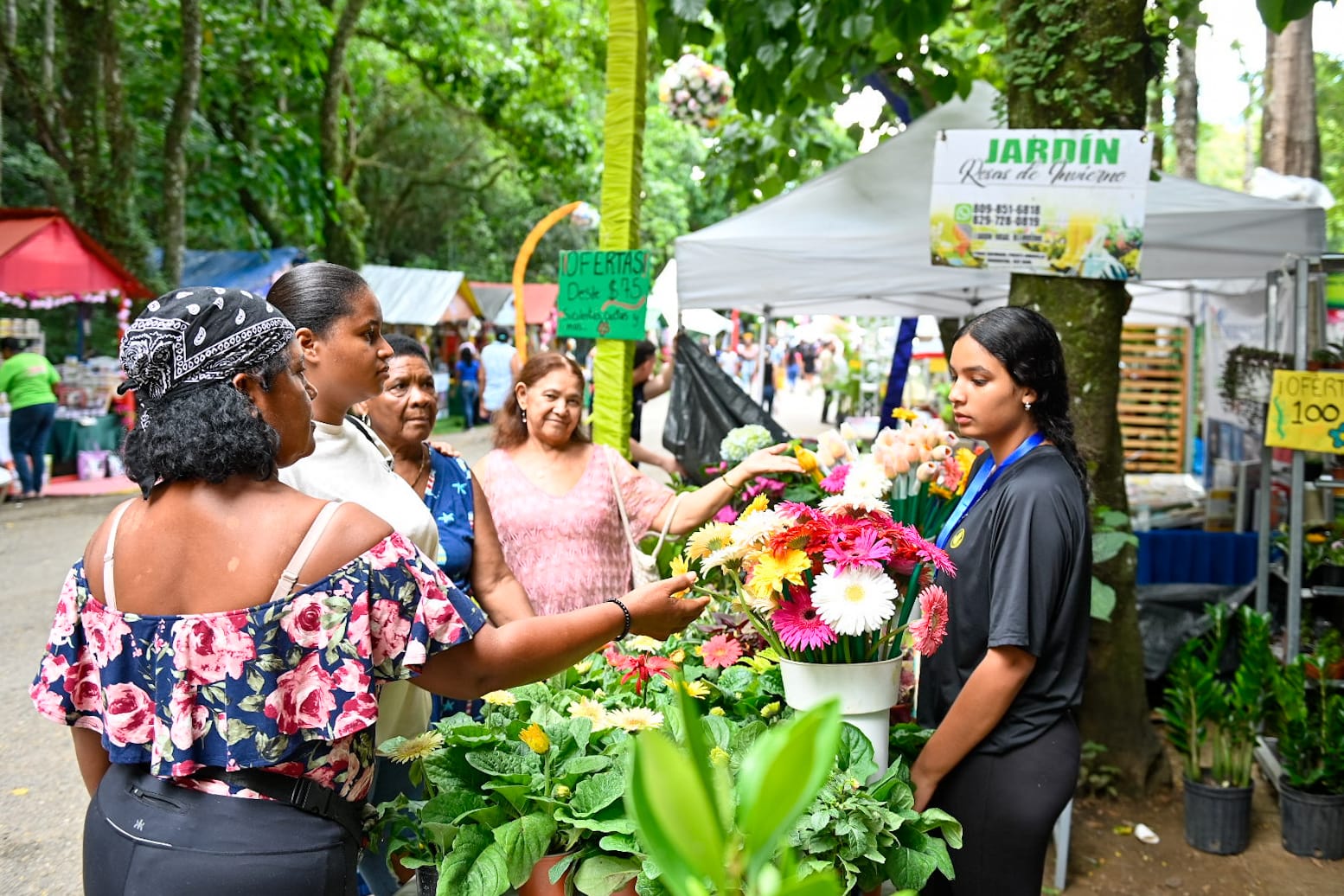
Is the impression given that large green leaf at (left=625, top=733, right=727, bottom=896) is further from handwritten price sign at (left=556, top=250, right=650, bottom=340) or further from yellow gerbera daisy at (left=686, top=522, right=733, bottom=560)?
handwritten price sign at (left=556, top=250, right=650, bottom=340)

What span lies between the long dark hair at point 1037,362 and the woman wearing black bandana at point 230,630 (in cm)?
121

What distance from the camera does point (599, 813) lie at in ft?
6.12

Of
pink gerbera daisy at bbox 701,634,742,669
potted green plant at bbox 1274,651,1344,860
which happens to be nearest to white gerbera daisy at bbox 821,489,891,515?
pink gerbera daisy at bbox 701,634,742,669

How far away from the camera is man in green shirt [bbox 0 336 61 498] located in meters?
12.0

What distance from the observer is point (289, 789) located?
1.64 m

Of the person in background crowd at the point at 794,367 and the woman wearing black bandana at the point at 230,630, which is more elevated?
the person in background crowd at the point at 794,367

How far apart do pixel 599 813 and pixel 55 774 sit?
Answer: 4134mm

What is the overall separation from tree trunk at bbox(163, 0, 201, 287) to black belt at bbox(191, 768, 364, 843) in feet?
39.6

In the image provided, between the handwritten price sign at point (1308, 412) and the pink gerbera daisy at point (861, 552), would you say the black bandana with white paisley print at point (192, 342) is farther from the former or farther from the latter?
the handwritten price sign at point (1308, 412)

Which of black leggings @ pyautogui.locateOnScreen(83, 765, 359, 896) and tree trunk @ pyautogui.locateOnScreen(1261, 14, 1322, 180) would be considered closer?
black leggings @ pyautogui.locateOnScreen(83, 765, 359, 896)

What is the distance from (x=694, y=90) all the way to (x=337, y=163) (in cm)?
934

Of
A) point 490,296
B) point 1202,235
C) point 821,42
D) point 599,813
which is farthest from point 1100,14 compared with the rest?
point 490,296

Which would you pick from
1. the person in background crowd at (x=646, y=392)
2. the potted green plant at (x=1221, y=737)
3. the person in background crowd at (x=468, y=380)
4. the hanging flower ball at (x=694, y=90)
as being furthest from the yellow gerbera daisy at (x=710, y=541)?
the person in background crowd at (x=468, y=380)

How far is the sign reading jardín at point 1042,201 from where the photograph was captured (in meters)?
3.95
